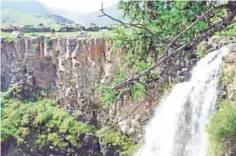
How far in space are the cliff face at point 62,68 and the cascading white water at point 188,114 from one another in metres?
2.81

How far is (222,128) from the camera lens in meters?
10.4

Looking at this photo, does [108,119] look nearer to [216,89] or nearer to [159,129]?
[159,129]

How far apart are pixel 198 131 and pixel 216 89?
116 centimetres

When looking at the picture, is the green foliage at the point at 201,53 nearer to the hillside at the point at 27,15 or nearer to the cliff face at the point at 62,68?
the cliff face at the point at 62,68

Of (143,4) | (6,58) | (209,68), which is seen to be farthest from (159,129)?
(143,4)

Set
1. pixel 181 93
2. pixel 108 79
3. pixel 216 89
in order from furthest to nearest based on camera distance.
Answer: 1. pixel 108 79
2. pixel 181 93
3. pixel 216 89

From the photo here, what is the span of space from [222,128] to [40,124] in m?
9.89

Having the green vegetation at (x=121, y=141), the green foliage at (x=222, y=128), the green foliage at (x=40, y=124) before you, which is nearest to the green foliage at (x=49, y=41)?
the green foliage at (x=40, y=124)

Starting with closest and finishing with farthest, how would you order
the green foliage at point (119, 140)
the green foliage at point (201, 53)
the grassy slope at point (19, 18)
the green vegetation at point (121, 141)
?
the green foliage at point (201, 53) < the green vegetation at point (121, 141) < the green foliage at point (119, 140) < the grassy slope at point (19, 18)

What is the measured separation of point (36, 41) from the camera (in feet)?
64.3

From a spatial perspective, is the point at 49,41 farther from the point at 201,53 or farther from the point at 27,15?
the point at 27,15

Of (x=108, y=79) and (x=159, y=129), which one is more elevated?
(x=108, y=79)

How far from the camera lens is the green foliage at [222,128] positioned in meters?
10.3

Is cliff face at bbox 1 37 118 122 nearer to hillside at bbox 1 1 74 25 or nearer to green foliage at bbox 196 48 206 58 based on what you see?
green foliage at bbox 196 48 206 58
